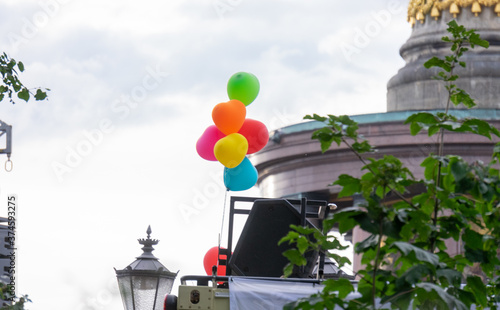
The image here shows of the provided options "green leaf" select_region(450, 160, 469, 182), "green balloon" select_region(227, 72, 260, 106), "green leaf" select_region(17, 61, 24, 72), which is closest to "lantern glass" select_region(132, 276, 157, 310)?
"green leaf" select_region(17, 61, 24, 72)

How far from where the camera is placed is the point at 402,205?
19.1 ft

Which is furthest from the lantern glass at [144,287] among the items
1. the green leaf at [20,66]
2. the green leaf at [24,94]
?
the green leaf at [20,66]

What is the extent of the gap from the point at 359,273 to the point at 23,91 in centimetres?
453

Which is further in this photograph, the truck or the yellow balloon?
the yellow balloon

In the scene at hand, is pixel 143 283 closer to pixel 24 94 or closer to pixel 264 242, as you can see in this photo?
pixel 264 242

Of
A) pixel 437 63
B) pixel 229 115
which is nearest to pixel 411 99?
pixel 229 115

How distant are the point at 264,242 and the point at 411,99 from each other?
3001 cm

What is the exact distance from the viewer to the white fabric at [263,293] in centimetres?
895

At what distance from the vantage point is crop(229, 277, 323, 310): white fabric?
Answer: 8945 millimetres

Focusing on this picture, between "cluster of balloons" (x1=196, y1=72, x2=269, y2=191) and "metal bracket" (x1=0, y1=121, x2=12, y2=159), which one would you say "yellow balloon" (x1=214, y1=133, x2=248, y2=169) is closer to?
"cluster of balloons" (x1=196, y1=72, x2=269, y2=191)

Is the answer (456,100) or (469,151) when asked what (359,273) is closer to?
(456,100)

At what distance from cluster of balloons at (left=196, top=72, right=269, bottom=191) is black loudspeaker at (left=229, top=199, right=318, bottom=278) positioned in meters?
3.10

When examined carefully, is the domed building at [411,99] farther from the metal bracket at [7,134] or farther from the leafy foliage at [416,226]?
the leafy foliage at [416,226]

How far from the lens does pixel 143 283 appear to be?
1109 cm
